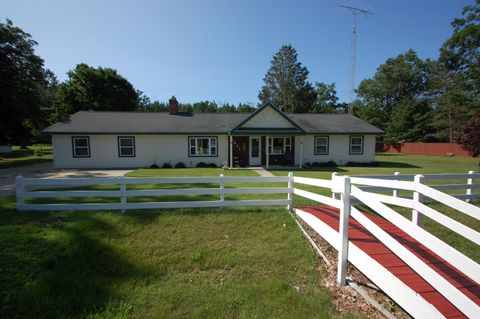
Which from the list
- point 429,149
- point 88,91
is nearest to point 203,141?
point 88,91

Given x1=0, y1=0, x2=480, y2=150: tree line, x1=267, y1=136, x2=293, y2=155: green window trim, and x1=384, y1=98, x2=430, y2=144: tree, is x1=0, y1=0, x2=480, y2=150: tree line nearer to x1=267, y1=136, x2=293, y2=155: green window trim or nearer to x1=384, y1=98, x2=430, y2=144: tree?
x1=384, y1=98, x2=430, y2=144: tree

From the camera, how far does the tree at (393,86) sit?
46.3 meters

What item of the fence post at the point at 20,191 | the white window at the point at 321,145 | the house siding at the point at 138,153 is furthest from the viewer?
the white window at the point at 321,145

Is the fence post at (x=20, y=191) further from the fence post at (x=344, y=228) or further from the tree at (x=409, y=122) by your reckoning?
the tree at (x=409, y=122)

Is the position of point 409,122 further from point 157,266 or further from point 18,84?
point 18,84

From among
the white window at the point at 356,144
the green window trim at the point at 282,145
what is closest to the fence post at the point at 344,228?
the green window trim at the point at 282,145

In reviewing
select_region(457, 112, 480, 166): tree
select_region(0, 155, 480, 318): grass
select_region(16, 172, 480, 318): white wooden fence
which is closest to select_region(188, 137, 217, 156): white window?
select_region(16, 172, 480, 318): white wooden fence

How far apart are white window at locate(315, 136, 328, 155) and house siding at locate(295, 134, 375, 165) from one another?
24cm

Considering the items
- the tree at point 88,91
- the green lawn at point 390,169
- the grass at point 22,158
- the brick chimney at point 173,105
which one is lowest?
the green lawn at point 390,169

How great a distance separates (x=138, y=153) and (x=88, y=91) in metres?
27.2

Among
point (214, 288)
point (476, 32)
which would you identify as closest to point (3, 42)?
point (214, 288)

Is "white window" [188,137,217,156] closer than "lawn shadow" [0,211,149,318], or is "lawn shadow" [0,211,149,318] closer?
"lawn shadow" [0,211,149,318]

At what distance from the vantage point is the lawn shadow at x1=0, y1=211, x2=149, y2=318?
125 inches

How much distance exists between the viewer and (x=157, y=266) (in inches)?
159
